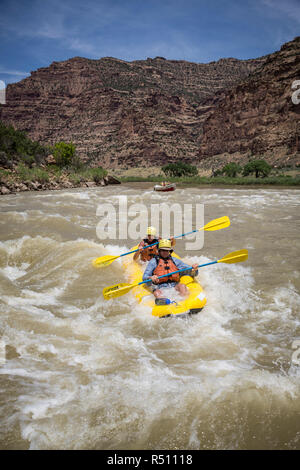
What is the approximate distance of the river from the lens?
186cm

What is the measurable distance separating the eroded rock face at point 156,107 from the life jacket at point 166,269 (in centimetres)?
4325

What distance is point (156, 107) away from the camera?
79.6 m

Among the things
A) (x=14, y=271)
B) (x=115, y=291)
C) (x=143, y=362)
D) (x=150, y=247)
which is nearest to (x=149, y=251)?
(x=150, y=247)

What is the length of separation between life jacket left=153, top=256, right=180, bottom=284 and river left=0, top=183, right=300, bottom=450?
0.54m

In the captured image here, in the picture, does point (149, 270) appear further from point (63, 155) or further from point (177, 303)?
point (63, 155)

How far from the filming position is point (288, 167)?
36844 mm

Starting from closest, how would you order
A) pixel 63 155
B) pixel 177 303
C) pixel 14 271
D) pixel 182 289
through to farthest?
pixel 177 303 → pixel 182 289 → pixel 14 271 → pixel 63 155

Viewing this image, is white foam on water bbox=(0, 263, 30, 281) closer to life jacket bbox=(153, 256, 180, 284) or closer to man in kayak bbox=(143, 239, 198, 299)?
man in kayak bbox=(143, 239, 198, 299)

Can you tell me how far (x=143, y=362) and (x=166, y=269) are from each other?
164 cm

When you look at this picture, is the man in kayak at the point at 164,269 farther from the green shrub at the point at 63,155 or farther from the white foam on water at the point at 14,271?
the green shrub at the point at 63,155

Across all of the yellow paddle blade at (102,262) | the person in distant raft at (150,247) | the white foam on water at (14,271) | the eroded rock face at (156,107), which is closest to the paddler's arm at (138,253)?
the person in distant raft at (150,247)

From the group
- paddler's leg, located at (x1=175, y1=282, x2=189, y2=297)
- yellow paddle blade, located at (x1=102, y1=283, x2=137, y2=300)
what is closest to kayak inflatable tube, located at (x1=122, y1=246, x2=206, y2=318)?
paddler's leg, located at (x1=175, y1=282, x2=189, y2=297)

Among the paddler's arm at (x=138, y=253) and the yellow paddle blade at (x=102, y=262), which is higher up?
the paddler's arm at (x=138, y=253)

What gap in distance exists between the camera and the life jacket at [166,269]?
4.05 meters
